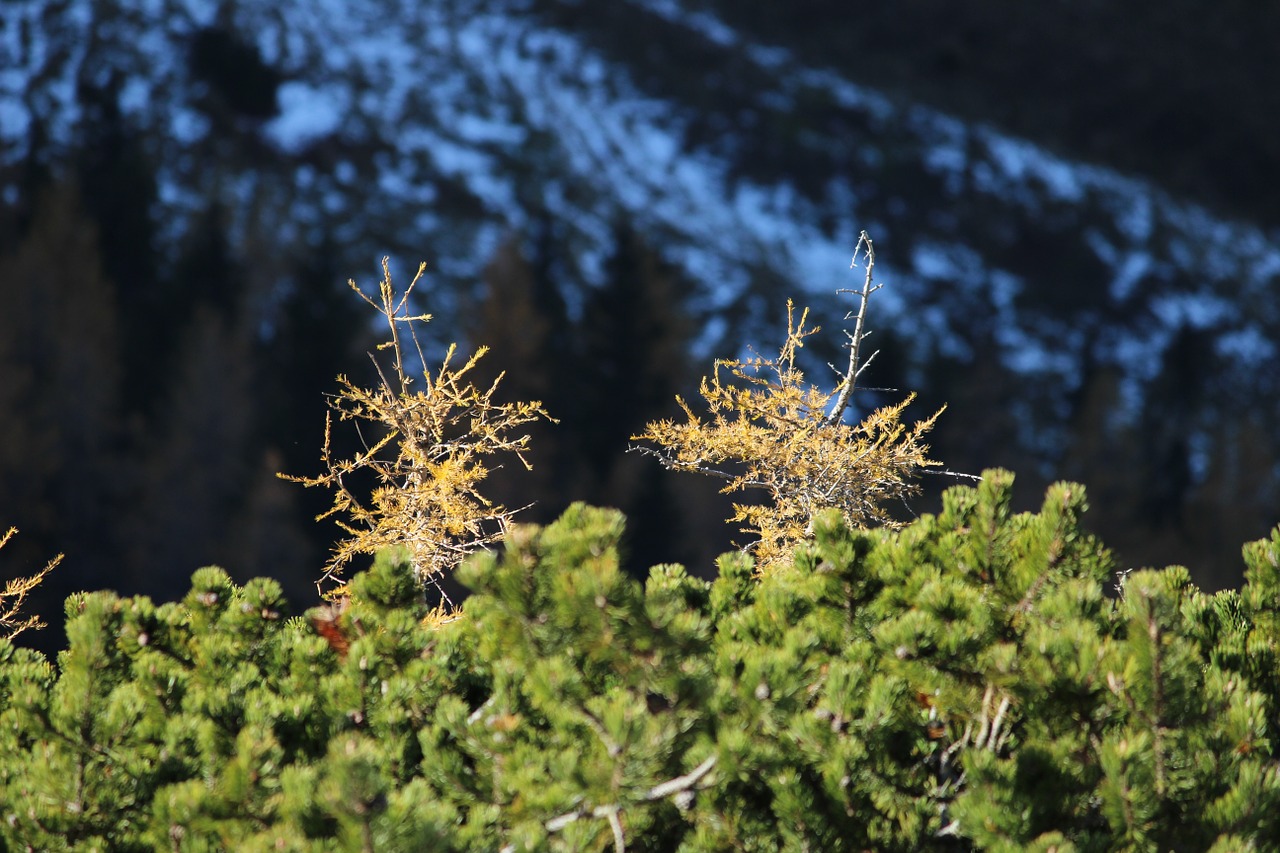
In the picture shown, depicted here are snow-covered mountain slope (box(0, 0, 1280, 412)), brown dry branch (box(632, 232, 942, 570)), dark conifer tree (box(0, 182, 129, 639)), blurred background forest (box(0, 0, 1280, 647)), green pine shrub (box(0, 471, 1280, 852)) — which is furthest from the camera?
snow-covered mountain slope (box(0, 0, 1280, 412))

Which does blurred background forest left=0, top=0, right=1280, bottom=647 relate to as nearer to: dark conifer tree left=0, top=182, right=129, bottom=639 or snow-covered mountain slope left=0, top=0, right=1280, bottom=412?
dark conifer tree left=0, top=182, right=129, bottom=639

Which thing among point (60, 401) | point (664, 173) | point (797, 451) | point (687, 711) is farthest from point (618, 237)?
point (687, 711)

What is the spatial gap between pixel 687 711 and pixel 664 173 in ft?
319

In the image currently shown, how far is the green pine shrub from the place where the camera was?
4.88m

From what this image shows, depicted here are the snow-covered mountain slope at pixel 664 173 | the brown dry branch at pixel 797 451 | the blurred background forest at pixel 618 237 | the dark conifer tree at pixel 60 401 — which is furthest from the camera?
the snow-covered mountain slope at pixel 664 173

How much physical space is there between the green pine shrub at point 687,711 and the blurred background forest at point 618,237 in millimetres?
15984

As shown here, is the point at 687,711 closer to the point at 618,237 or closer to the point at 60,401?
the point at 60,401

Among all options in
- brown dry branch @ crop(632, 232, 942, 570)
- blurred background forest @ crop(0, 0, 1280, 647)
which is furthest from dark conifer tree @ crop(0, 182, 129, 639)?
brown dry branch @ crop(632, 232, 942, 570)

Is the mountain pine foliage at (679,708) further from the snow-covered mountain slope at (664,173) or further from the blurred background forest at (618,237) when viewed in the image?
the snow-covered mountain slope at (664,173)

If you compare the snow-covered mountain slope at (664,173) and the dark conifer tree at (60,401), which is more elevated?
the snow-covered mountain slope at (664,173)

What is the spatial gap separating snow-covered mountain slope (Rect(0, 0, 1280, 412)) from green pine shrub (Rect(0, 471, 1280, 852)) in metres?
68.4

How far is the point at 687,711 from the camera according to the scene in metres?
4.95

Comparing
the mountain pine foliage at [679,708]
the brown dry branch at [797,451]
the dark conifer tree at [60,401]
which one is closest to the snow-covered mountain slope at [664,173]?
the dark conifer tree at [60,401]

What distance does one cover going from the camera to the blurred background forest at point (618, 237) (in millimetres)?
46781
